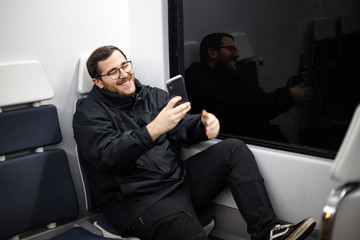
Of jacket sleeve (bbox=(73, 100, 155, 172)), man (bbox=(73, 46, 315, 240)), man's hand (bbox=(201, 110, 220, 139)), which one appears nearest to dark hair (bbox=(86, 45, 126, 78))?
man (bbox=(73, 46, 315, 240))

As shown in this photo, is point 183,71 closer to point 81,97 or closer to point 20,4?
point 81,97

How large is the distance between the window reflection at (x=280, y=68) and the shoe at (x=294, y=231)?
1.61 feet

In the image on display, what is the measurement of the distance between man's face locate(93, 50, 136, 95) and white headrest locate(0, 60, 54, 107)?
0.27m

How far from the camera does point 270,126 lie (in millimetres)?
2430

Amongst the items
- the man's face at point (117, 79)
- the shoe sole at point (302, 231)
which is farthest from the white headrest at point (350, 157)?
the man's face at point (117, 79)

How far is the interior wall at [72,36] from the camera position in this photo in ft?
7.12

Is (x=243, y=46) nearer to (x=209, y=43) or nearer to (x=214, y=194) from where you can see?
(x=209, y=43)

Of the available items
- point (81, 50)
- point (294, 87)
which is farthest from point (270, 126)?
point (81, 50)

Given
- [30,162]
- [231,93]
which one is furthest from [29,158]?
[231,93]

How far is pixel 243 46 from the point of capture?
8.18 feet

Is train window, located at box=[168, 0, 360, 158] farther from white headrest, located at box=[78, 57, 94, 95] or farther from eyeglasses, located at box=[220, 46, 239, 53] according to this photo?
white headrest, located at box=[78, 57, 94, 95]

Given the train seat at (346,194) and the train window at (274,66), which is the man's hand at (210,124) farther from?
the train seat at (346,194)

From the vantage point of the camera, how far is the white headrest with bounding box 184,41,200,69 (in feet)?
8.60

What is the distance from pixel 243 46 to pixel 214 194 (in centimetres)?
89
